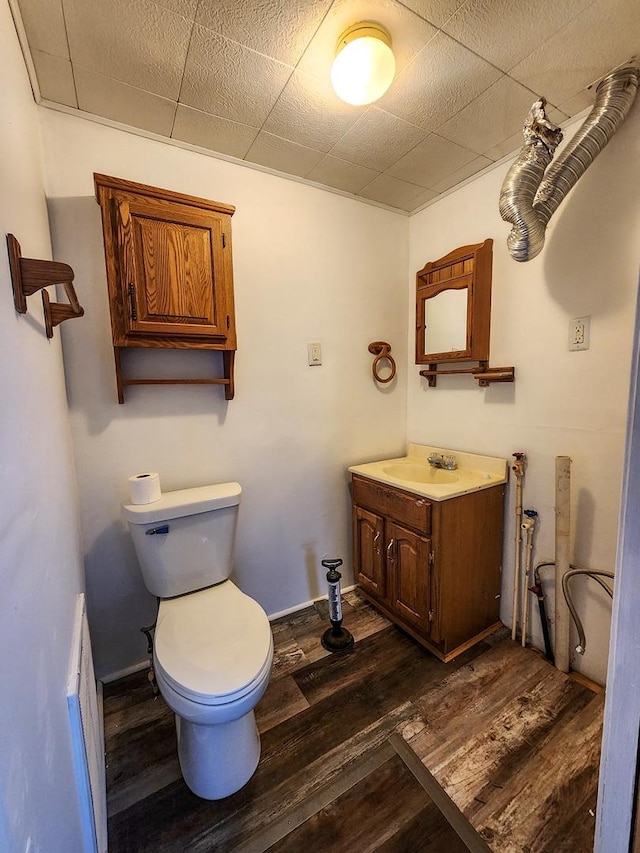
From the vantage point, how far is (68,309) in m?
1.02

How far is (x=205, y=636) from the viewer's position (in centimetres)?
120

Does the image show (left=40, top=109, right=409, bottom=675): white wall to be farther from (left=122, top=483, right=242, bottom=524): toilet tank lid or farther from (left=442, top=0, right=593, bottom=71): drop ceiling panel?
(left=442, top=0, right=593, bottom=71): drop ceiling panel

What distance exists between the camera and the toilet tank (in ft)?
4.50

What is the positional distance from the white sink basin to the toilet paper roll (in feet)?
3.85

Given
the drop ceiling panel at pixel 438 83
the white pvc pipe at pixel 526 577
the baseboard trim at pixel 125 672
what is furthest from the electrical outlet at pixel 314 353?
the baseboard trim at pixel 125 672

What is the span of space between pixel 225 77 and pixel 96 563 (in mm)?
1926

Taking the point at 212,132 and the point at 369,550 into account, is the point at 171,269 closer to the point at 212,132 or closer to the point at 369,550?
the point at 212,132

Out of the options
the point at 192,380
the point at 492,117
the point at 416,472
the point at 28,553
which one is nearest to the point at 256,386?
→ the point at 192,380

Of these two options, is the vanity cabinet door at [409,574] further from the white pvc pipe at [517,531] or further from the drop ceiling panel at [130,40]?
the drop ceiling panel at [130,40]

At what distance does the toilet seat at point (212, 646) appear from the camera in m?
1.02

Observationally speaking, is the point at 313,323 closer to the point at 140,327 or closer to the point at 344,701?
the point at 140,327

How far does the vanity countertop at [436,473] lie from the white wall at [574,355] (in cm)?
9

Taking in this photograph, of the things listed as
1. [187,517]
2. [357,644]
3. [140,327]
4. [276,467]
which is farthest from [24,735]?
[357,644]

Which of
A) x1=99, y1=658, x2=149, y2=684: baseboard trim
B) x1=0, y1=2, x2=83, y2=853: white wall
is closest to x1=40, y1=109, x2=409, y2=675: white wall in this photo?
x1=99, y1=658, x2=149, y2=684: baseboard trim
